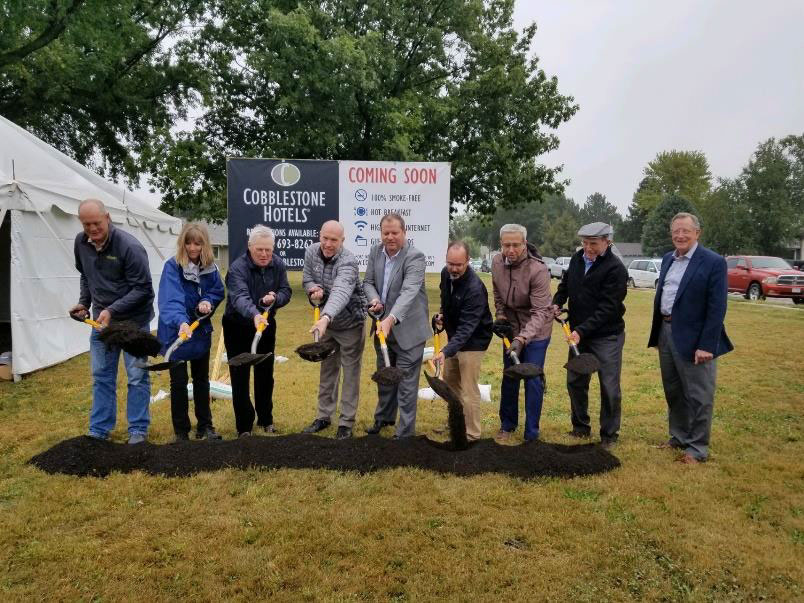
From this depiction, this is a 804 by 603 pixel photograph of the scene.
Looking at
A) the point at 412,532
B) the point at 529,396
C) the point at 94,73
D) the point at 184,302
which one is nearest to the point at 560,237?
the point at 94,73

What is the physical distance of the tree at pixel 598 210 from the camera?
111625 mm

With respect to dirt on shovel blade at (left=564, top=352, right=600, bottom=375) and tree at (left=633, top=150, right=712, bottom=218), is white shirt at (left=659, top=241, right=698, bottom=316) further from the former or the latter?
tree at (left=633, top=150, right=712, bottom=218)

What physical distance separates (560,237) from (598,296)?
266 feet

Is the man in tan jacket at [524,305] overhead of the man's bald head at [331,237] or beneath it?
beneath

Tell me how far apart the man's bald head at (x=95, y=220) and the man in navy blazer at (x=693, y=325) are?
413 cm

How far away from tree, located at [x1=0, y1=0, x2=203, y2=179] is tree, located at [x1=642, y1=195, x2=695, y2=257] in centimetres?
5070

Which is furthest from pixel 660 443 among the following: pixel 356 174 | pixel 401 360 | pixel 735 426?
pixel 356 174

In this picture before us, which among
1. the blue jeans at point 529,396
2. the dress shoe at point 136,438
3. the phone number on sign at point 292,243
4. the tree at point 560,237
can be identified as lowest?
the dress shoe at point 136,438

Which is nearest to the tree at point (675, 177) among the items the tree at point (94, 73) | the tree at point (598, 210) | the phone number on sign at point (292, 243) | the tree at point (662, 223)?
the tree at point (662, 223)

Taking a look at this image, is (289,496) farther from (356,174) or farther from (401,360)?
(356,174)

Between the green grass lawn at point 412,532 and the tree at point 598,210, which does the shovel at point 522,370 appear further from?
the tree at point 598,210

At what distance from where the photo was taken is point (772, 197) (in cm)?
4284

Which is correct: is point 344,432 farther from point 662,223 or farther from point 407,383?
point 662,223

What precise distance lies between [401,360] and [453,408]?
0.60 m
